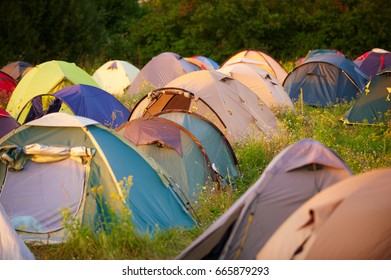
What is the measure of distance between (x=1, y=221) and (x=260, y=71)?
10.6 m

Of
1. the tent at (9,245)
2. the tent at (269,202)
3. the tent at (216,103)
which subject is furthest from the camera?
the tent at (216,103)

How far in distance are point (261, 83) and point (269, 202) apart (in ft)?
32.5

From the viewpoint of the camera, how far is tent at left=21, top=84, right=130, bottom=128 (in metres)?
12.7

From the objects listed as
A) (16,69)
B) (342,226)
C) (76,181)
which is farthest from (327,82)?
(342,226)

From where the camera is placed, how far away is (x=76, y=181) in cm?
759

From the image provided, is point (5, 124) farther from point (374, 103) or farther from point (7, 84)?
point (7, 84)

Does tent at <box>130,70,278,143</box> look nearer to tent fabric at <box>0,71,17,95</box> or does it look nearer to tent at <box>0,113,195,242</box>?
tent at <box>0,113,195,242</box>

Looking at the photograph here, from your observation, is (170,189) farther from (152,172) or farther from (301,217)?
(301,217)

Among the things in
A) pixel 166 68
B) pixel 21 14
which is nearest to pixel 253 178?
pixel 166 68

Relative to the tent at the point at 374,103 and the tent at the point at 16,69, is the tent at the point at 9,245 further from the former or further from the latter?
the tent at the point at 16,69

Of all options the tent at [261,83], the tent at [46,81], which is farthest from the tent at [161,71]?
the tent at [261,83]

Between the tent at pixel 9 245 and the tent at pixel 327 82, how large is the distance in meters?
12.4

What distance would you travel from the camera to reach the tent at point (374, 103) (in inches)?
557

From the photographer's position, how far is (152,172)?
792 cm
